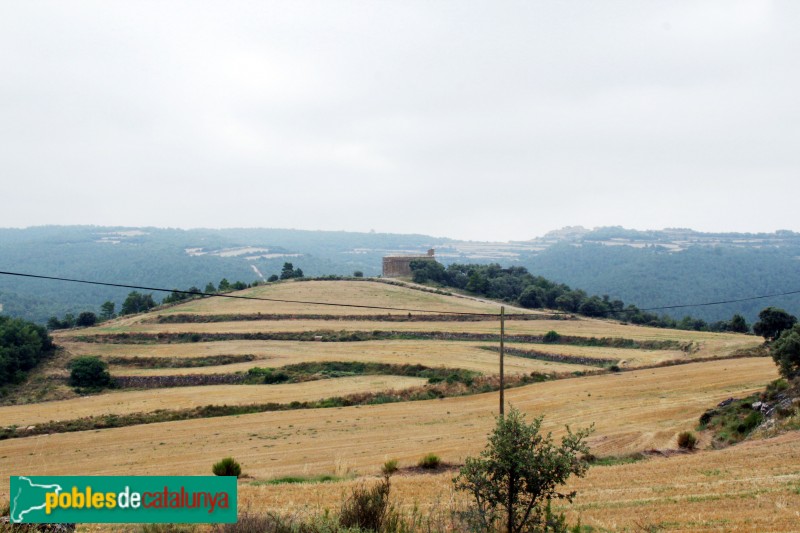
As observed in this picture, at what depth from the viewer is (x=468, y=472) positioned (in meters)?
10.8

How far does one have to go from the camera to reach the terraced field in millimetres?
16500

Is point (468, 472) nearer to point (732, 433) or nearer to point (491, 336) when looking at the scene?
point (732, 433)

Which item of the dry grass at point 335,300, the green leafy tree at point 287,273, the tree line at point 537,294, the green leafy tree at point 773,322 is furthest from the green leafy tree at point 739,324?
the green leafy tree at point 287,273

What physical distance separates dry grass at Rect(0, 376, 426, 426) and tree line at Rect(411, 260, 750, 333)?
4644cm

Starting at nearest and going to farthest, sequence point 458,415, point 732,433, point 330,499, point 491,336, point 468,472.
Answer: point 468,472 → point 330,499 → point 732,433 → point 458,415 → point 491,336

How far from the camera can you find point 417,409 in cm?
3781

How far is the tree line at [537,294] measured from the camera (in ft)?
294

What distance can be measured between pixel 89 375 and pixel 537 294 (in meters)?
70.3

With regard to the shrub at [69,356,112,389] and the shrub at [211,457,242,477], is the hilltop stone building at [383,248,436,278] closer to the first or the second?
the shrub at [69,356,112,389]

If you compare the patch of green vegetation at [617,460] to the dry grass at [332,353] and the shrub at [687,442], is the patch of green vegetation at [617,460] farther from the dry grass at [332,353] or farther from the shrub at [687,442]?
the dry grass at [332,353]

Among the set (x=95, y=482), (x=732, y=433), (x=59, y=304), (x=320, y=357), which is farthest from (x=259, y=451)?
(x=59, y=304)

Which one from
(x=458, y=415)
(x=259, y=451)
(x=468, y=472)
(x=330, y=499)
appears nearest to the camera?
(x=468, y=472)

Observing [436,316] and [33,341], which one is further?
[436,316]

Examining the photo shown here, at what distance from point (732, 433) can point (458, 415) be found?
15.3 meters
